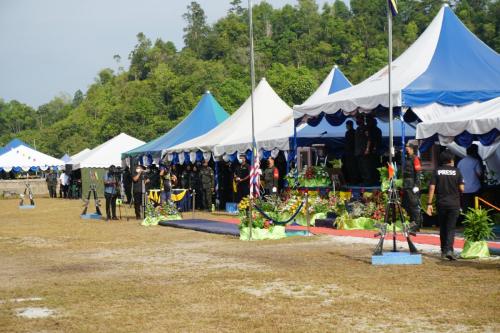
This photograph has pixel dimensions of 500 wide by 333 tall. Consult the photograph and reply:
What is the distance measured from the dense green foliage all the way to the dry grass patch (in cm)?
6357

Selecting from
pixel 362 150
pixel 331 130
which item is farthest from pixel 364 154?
pixel 331 130

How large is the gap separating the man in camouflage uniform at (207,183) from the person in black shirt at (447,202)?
707 inches

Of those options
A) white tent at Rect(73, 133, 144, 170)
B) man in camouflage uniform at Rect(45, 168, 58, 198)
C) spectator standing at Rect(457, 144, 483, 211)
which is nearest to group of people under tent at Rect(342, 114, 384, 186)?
spectator standing at Rect(457, 144, 483, 211)

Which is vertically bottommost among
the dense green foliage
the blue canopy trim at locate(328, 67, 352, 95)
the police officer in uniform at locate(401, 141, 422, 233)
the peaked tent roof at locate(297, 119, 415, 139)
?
the police officer in uniform at locate(401, 141, 422, 233)

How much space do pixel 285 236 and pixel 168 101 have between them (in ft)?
236

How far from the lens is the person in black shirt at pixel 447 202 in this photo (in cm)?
1307

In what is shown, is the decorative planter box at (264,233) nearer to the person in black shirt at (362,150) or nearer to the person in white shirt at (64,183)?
the person in black shirt at (362,150)

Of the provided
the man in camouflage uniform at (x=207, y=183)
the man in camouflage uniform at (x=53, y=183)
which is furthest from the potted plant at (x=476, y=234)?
the man in camouflage uniform at (x=53, y=183)

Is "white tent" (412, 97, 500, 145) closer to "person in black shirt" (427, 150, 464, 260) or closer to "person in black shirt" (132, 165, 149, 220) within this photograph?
"person in black shirt" (427, 150, 464, 260)

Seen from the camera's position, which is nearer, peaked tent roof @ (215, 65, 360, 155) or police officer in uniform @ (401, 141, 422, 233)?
police officer in uniform @ (401, 141, 422, 233)

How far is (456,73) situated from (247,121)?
475 inches

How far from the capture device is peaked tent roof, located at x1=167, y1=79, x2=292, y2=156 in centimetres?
3100

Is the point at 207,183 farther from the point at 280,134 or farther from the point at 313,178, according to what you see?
the point at 313,178

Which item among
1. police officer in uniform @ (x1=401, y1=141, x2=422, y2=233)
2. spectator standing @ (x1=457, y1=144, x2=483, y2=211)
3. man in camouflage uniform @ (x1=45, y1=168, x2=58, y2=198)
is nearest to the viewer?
spectator standing @ (x1=457, y1=144, x2=483, y2=211)
